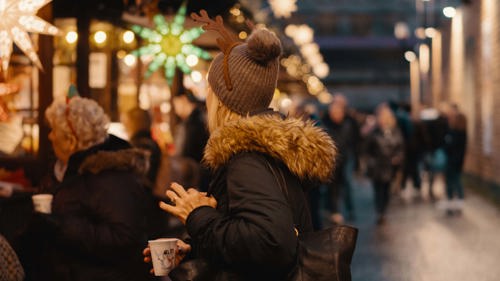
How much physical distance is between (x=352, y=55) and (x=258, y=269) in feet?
242

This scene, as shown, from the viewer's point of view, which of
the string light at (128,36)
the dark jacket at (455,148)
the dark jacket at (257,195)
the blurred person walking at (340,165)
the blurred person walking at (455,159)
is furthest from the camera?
the dark jacket at (455,148)

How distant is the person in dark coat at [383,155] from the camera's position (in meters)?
14.1

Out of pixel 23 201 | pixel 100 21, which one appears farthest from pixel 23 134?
pixel 23 201

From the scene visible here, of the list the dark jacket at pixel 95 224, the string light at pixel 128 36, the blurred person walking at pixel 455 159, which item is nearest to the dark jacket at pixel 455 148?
the blurred person walking at pixel 455 159

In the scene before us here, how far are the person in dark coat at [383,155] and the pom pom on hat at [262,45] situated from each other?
1086 centimetres

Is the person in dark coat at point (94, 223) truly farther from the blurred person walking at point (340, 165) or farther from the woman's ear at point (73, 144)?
the blurred person walking at point (340, 165)

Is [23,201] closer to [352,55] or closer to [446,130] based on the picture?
[446,130]

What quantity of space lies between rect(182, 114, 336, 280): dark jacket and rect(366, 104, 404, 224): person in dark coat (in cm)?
1086

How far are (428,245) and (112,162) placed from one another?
734 cm

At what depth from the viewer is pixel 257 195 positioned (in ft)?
9.62

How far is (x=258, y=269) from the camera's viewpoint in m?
2.94

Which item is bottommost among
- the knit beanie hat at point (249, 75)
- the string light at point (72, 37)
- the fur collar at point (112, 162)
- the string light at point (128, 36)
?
the fur collar at point (112, 162)

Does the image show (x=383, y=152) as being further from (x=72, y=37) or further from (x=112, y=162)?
(x=112, y=162)

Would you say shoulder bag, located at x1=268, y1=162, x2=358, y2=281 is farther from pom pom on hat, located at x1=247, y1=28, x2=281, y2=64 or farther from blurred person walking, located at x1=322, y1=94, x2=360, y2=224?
blurred person walking, located at x1=322, y1=94, x2=360, y2=224
